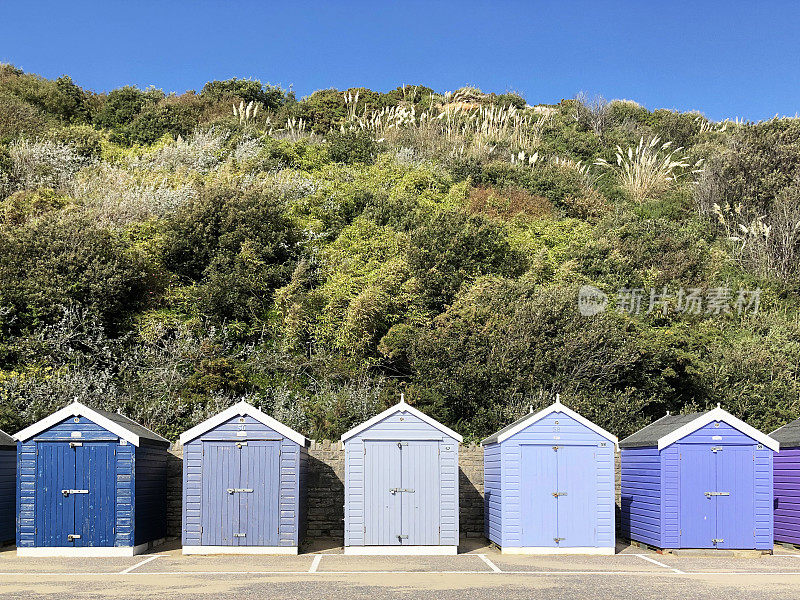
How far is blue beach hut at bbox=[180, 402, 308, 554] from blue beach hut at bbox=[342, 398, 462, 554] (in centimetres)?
96

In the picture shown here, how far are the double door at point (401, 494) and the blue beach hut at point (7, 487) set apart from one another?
6.16 m

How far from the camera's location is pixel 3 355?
64.3ft

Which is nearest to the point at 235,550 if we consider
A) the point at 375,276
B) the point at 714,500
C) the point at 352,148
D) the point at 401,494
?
the point at 401,494

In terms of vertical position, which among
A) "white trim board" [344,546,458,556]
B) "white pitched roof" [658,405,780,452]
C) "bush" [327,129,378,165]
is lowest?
"white trim board" [344,546,458,556]

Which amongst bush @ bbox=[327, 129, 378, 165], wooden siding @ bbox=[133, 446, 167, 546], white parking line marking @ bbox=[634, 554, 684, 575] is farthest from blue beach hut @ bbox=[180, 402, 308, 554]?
bush @ bbox=[327, 129, 378, 165]

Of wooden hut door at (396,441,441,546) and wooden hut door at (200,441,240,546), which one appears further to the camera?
wooden hut door at (396,441,441,546)

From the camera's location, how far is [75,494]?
13.3 meters

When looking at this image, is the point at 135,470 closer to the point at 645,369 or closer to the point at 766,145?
the point at 645,369

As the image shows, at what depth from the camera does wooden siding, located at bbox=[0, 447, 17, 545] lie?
560 inches

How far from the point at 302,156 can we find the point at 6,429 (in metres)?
19.3

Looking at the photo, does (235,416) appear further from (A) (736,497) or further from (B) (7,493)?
(A) (736,497)

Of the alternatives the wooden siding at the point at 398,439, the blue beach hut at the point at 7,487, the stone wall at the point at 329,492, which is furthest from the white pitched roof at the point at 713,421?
the blue beach hut at the point at 7,487

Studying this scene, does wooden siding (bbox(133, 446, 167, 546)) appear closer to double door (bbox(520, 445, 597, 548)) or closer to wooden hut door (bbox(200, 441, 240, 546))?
wooden hut door (bbox(200, 441, 240, 546))

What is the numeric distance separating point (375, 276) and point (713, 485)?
37.0 ft
